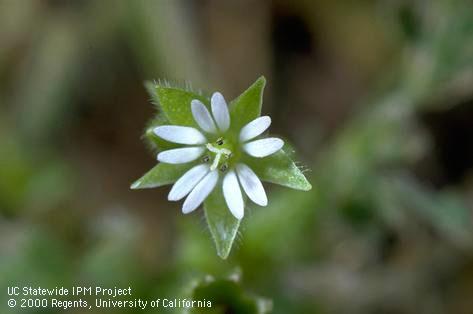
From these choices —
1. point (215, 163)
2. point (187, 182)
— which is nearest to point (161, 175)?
point (187, 182)

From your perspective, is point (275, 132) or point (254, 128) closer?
point (254, 128)

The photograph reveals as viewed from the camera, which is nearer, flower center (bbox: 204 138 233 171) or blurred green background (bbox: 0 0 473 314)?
flower center (bbox: 204 138 233 171)

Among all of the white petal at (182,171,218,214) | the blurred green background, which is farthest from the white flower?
the blurred green background

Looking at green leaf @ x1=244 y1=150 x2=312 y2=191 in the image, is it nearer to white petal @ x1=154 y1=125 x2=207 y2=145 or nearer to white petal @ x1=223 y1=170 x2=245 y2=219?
white petal @ x1=223 y1=170 x2=245 y2=219

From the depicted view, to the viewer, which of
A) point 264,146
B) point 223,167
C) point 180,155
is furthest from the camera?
point 223,167

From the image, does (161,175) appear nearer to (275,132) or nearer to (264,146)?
(264,146)
